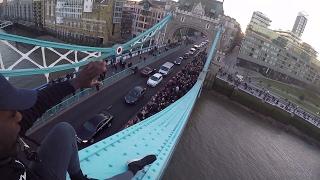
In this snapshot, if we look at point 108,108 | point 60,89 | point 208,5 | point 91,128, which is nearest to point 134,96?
point 108,108

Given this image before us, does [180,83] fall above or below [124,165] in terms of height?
below

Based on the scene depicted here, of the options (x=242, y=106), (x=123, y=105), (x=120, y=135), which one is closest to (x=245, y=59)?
(x=242, y=106)

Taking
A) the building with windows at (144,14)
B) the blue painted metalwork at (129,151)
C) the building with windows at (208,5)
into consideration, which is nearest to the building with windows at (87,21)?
the building with windows at (144,14)

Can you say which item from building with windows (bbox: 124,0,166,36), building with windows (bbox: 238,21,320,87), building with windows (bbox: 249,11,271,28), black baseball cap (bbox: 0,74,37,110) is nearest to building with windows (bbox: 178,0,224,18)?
building with windows (bbox: 124,0,166,36)

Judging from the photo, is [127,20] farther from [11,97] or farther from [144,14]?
[11,97]

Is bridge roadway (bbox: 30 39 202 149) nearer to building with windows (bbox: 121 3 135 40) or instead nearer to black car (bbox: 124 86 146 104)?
black car (bbox: 124 86 146 104)

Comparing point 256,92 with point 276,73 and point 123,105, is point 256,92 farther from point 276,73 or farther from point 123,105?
point 276,73

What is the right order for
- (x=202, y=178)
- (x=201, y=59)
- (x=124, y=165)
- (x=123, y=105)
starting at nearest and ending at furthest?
(x=124, y=165), (x=202, y=178), (x=123, y=105), (x=201, y=59)
